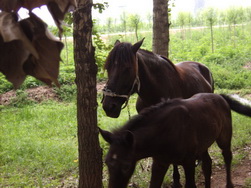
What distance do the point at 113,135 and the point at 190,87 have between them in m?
2.09

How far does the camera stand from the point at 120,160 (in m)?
2.57

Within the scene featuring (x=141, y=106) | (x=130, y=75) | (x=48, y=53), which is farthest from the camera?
(x=141, y=106)

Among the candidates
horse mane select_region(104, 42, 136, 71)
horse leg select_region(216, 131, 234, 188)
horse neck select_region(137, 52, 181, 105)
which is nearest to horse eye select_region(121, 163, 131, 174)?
horse mane select_region(104, 42, 136, 71)

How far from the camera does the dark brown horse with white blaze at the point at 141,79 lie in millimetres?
3387

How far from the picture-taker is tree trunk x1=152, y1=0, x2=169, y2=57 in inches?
230

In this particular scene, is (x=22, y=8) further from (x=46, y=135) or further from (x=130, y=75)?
(x=46, y=135)

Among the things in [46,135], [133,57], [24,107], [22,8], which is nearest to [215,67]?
[24,107]

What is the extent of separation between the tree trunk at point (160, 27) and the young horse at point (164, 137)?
7.46ft

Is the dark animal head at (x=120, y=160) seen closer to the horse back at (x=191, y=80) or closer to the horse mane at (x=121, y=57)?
the horse mane at (x=121, y=57)

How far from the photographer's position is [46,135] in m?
7.64

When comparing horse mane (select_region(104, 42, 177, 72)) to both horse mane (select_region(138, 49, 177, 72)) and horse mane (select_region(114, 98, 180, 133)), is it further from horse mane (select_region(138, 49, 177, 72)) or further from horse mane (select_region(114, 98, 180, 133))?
horse mane (select_region(114, 98, 180, 133))

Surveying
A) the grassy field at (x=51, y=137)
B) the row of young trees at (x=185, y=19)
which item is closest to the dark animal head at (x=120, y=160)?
the grassy field at (x=51, y=137)

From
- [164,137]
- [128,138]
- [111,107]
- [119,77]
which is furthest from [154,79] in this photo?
[128,138]

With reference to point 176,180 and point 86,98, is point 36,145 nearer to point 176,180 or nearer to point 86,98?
point 176,180
